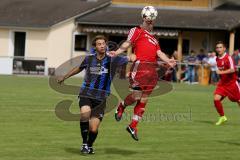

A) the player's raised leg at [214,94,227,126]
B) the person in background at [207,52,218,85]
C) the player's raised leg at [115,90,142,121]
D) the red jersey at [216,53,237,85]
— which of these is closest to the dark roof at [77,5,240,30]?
the person in background at [207,52,218,85]

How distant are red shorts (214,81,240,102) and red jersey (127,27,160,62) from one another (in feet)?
15.9

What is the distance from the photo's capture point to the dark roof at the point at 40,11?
153 feet

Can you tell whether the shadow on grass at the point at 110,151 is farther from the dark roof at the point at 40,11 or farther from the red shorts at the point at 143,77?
the dark roof at the point at 40,11

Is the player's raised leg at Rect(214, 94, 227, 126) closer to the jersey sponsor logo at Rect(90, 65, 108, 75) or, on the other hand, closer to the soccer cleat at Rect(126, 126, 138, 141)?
the soccer cleat at Rect(126, 126, 138, 141)

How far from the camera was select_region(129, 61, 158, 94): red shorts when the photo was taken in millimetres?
13070

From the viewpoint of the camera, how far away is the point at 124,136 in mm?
14031

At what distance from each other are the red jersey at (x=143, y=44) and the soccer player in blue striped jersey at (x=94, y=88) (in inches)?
52.4

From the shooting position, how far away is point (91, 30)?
45.7m

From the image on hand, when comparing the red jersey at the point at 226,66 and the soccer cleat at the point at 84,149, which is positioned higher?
the red jersey at the point at 226,66

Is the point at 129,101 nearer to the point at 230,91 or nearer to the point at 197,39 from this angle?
the point at 230,91

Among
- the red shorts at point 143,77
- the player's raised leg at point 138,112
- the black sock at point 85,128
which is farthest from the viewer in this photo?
the red shorts at point 143,77

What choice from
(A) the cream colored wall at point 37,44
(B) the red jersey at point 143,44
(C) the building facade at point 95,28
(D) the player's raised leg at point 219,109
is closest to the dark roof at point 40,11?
(C) the building facade at point 95,28

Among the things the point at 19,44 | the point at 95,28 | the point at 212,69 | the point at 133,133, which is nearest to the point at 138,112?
the point at 133,133

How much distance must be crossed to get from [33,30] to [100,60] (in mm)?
35760
